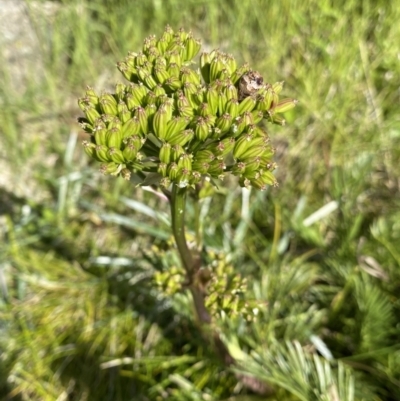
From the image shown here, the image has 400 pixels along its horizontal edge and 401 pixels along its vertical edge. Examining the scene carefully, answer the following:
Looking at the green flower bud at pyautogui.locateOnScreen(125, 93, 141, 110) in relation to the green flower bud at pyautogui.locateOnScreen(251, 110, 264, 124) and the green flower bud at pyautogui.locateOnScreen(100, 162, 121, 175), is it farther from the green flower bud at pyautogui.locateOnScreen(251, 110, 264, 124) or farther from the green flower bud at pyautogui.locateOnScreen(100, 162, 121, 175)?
the green flower bud at pyautogui.locateOnScreen(251, 110, 264, 124)

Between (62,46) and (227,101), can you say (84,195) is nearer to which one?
(62,46)

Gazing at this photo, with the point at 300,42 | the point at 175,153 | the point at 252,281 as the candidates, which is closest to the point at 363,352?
the point at 252,281

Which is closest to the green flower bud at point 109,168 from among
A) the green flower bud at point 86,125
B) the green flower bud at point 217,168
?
the green flower bud at point 86,125

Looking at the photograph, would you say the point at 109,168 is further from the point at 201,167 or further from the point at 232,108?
the point at 232,108

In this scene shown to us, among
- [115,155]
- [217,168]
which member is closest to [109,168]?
[115,155]

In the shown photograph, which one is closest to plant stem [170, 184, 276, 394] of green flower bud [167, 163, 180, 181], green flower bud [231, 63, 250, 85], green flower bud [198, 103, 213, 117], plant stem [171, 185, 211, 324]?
plant stem [171, 185, 211, 324]

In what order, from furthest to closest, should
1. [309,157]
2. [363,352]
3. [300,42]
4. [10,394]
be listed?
[300,42] → [309,157] → [10,394] → [363,352]
